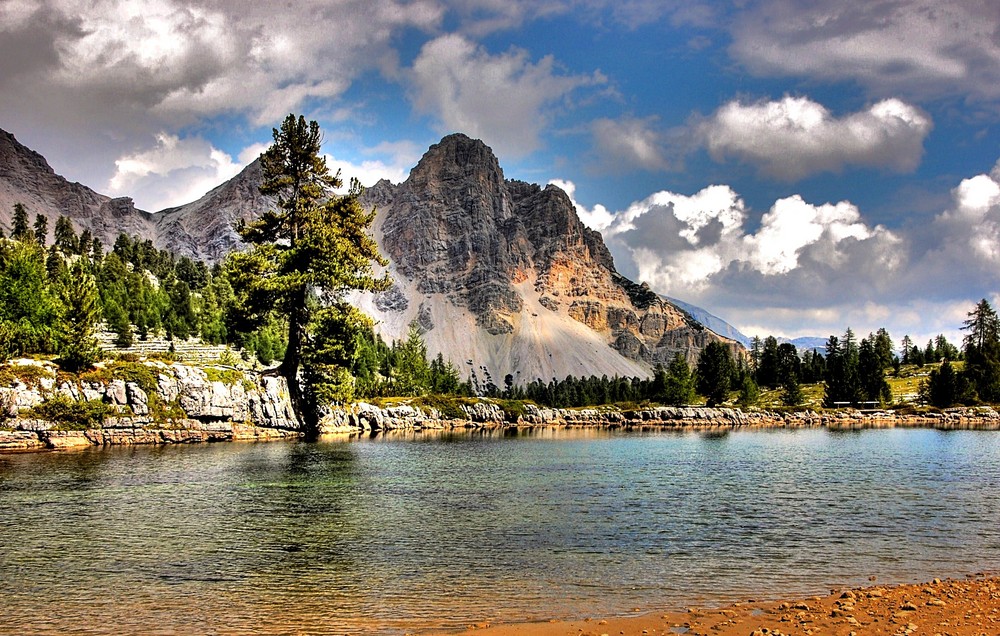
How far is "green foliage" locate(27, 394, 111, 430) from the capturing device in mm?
57469

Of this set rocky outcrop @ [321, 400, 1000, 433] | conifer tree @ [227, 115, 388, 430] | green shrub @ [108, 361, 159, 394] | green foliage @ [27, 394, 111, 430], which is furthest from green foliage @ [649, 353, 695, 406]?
green foliage @ [27, 394, 111, 430]

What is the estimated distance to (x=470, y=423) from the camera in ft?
449

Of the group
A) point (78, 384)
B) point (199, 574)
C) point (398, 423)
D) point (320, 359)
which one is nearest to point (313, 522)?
point (199, 574)

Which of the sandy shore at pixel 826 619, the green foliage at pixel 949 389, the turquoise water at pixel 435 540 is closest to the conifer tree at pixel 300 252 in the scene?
the turquoise water at pixel 435 540

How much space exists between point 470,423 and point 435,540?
114933mm

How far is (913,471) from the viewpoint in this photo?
46531 mm

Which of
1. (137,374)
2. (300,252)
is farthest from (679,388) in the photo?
(137,374)

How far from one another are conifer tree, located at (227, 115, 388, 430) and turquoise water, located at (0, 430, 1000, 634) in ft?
113

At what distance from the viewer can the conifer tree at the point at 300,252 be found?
77.4 meters

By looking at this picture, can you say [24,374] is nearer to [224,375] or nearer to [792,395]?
[224,375]

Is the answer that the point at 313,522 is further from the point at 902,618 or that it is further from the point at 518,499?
the point at 902,618

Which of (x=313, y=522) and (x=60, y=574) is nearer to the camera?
(x=60, y=574)

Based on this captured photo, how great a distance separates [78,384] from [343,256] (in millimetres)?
31653

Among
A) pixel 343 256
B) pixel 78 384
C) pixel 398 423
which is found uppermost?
pixel 343 256
